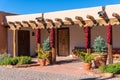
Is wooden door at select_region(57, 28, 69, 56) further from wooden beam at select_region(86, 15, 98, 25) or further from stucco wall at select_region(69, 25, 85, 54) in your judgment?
wooden beam at select_region(86, 15, 98, 25)

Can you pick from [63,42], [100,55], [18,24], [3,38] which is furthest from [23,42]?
[100,55]

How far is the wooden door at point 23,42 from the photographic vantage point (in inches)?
790

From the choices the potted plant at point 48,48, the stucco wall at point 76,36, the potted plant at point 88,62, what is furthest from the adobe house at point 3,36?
the potted plant at point 88,62

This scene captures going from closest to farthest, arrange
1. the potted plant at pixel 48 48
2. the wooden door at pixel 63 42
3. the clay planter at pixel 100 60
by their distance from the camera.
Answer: the clay planter at pixel 100 60, the potted plant at pixel 48 48, the wooden door at pixel 63 42

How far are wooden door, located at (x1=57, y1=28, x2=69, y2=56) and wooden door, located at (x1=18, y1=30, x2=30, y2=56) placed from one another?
2.23 metres

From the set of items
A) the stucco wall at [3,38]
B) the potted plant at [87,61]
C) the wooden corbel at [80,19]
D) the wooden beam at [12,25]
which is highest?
the wooden corbel at [80,19]

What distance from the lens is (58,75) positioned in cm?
1164

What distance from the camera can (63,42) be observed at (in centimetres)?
2016

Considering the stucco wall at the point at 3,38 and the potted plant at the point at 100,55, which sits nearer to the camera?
the potted plant at the point at 100,55

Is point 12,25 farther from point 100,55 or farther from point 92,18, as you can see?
point 100,55

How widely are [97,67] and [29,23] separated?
20.0 ft

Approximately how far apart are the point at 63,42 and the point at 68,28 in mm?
1105

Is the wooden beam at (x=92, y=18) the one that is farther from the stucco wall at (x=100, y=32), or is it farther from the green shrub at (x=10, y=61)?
the green shrub at (x=10, y=61)

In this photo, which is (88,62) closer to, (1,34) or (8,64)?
(8,64)
